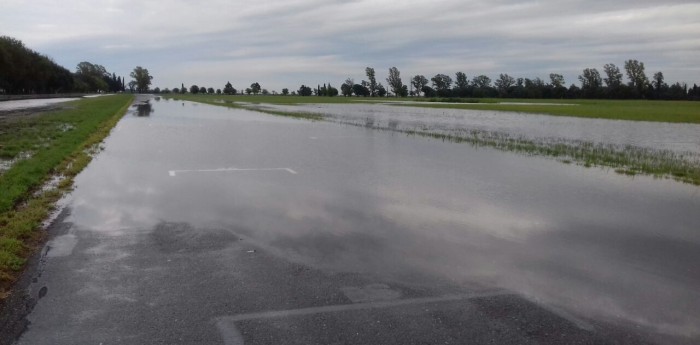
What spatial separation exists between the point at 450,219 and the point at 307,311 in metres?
4.37

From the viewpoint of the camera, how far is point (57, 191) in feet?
37.3

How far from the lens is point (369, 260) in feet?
23.0

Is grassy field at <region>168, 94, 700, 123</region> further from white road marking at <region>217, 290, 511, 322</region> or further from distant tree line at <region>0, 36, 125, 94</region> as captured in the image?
distant tree line at <region>0, 36, 125, 94</region>

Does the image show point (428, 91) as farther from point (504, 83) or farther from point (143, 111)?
point (143, 111)

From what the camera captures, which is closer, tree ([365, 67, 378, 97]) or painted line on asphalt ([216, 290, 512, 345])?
painted line on asphalt ([216, 290, 512, 345])

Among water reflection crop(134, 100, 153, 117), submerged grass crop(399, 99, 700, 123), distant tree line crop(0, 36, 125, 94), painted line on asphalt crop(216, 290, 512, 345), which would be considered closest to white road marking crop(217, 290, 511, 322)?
painted line on asphalt crop(216, 290, 512, 345)

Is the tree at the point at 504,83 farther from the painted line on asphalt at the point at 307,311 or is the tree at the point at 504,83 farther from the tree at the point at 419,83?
the painted line on asphalt at the point at 307,311

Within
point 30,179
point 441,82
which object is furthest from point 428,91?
point 30,179


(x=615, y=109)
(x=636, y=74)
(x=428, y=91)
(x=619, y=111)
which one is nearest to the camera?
(x=619, y=111)

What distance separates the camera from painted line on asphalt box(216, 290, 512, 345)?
16.0 feet

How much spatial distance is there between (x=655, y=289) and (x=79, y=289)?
18.8ft

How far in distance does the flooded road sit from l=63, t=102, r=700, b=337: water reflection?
0.12ft

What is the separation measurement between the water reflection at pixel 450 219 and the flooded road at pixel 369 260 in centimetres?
4

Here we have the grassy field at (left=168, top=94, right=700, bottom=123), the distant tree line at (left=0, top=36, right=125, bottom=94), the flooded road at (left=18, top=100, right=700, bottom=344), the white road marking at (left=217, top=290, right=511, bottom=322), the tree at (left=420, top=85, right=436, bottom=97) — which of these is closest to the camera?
the flooded road at (left=18, top=100, right=700, bottom=344)
